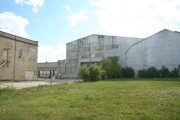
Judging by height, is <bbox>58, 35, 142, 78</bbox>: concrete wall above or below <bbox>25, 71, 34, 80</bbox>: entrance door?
above

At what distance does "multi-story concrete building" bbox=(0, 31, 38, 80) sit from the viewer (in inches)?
961

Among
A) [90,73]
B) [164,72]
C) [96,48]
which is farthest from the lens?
[96,48]

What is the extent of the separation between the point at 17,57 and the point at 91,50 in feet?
69.4

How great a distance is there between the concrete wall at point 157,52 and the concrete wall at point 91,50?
2752 millimetres

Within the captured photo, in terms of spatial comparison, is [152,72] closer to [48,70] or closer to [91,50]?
[91,50]

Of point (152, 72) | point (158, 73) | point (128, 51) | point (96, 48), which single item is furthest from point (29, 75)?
point (158, 73)

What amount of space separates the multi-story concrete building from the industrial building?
40.3ft

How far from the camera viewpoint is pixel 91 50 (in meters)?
41.0

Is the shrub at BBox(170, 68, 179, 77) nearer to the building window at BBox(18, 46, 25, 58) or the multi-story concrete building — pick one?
the multi-story concrete building

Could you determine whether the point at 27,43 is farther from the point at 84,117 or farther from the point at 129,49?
the point at 84,117

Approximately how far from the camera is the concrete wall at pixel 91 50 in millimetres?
35875

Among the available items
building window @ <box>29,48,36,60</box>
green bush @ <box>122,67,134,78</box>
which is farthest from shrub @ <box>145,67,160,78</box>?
building window @ <box>29,48,36,60</box>

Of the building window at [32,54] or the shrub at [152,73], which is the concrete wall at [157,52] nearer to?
the shrub at [152,73]

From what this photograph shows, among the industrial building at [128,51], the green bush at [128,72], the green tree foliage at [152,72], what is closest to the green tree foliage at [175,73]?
the industrial building at [128,51]
